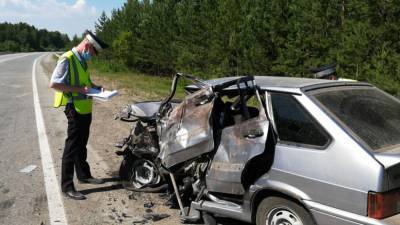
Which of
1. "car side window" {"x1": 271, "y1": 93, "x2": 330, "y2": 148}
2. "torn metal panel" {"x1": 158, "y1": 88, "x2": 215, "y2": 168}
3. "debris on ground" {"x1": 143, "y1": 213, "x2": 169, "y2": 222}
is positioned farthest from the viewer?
"debris on ground" {"x1": 143, "y1": 213, "x2": 169, "y2": 222}

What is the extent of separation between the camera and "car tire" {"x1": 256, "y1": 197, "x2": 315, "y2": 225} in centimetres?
352

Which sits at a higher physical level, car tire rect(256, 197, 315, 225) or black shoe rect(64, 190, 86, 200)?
car tire rect(256, 197, 315, 225)

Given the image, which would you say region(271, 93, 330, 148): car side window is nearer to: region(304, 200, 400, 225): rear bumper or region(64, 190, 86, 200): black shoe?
region(304, 200, 400, 225): rear bumper

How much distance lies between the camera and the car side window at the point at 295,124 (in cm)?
352

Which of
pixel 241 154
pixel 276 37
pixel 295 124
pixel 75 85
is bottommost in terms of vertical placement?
pixel 241 154

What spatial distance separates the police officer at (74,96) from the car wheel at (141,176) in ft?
2.04

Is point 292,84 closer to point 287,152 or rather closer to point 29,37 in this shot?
point 287,152

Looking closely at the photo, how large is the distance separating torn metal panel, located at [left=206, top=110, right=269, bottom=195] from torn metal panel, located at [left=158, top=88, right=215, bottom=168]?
0.14 meters

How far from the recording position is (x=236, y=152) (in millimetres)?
3891

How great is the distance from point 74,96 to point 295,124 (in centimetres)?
296

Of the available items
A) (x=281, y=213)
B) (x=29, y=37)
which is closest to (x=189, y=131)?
(x=281, y=213)

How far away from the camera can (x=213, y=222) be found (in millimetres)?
4379

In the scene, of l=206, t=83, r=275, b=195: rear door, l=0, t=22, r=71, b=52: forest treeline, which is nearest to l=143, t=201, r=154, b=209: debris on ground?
l=206, t=83, r=275, b=195: rear door

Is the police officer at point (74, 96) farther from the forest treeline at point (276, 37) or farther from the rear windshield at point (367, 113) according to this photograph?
the forest treeline at point (276, 37)
